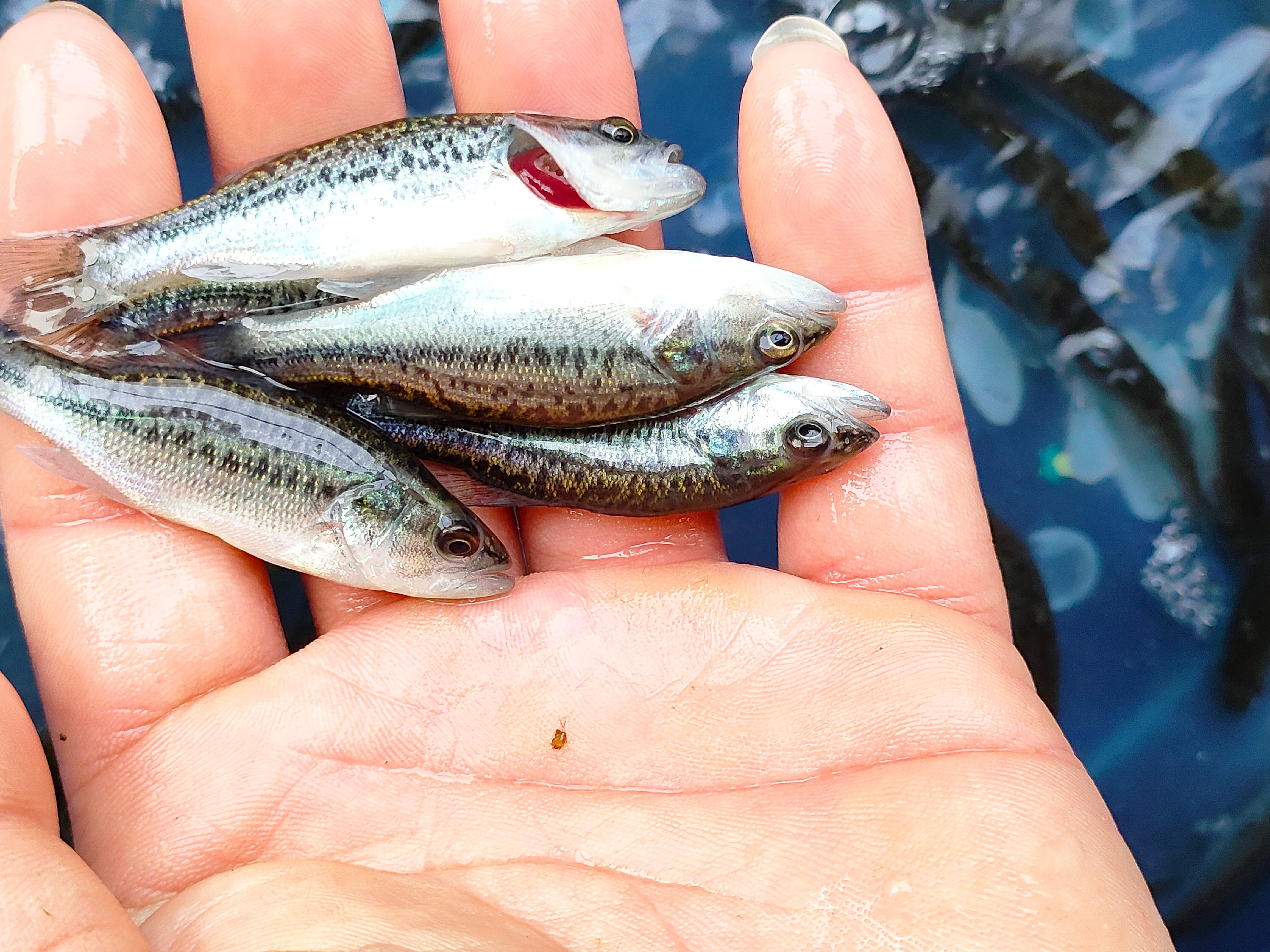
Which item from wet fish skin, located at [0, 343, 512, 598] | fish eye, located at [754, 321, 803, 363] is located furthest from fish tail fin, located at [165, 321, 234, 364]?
fish eye, located at [754, 321, 803, 363]

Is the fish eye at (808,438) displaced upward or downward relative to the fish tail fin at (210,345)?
downward

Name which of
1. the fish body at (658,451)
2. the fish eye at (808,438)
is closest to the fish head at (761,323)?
the fish body at (658,451)

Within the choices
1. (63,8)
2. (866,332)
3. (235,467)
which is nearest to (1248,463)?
(866,332)

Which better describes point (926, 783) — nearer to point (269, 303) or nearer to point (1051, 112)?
point (269, 303)

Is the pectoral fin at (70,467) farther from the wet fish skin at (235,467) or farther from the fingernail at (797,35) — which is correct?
the fingernail at (797,35)

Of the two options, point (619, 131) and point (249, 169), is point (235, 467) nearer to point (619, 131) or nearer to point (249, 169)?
point (249, 169)

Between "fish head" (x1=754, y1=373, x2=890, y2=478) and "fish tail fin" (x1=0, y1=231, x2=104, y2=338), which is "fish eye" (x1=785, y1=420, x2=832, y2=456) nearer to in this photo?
"fish head" (x1=754, y1=373, x2=890, y2=478)
